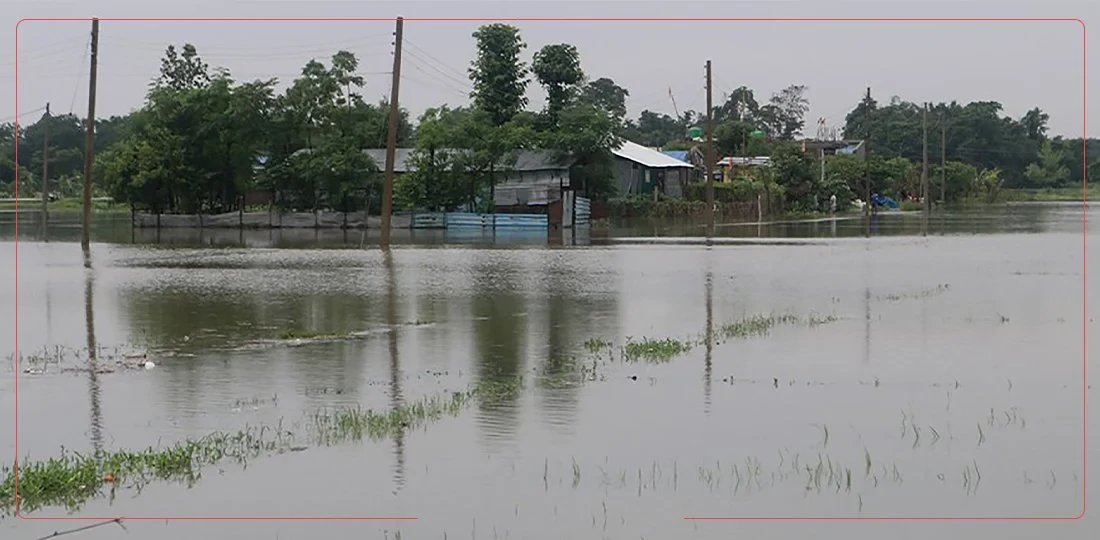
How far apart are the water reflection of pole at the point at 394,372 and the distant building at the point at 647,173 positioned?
3540 cm

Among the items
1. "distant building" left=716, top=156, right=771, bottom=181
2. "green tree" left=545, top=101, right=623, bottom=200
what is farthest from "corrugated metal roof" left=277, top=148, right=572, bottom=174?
"distant building" left=716, top=156, right=771, bottom=181

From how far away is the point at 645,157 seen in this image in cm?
6203

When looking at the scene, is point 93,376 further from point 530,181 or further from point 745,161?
point 745,161

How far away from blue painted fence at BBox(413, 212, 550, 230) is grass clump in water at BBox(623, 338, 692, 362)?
115 feet

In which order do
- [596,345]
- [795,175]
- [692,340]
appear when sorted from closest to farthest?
[596,345] < [692,340] < [795,175]

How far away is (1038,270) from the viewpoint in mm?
26203

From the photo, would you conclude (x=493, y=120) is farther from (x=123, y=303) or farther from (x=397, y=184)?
(x=123, y=303)

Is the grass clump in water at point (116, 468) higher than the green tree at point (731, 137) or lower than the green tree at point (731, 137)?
lower

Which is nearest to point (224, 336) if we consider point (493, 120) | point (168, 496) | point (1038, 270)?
point (168, 496)

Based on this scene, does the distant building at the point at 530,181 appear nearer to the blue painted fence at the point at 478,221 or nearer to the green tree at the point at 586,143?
the green tree at the point at 586,143

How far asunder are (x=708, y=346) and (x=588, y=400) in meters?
3.79

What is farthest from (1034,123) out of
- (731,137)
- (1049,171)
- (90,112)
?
(90,112)

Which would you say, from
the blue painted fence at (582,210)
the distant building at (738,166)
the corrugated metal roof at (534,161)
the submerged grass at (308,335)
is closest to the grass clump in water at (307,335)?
the submerged grass at (308,335)

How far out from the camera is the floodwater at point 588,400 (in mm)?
7902
